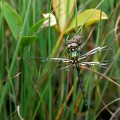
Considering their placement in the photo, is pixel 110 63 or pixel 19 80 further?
pixel 110 63

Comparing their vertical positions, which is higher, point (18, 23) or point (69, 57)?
point (18, 23)

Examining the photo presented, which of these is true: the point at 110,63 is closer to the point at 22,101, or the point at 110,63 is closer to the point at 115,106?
the point at 115,106

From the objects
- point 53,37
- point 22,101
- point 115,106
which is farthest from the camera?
point 115,106

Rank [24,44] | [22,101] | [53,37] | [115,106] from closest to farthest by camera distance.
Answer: [24,44]
[22,101]
[53,37]
[115,106]

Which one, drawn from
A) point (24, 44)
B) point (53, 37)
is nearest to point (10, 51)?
point (53, 37)

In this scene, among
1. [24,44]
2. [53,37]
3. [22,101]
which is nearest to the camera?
[24,44]

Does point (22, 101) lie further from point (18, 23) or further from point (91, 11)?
point (91, 11)

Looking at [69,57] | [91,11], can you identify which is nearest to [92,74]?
[69,57]

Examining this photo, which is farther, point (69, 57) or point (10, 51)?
point (10, 51)

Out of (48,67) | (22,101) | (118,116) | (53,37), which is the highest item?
(53,37)
